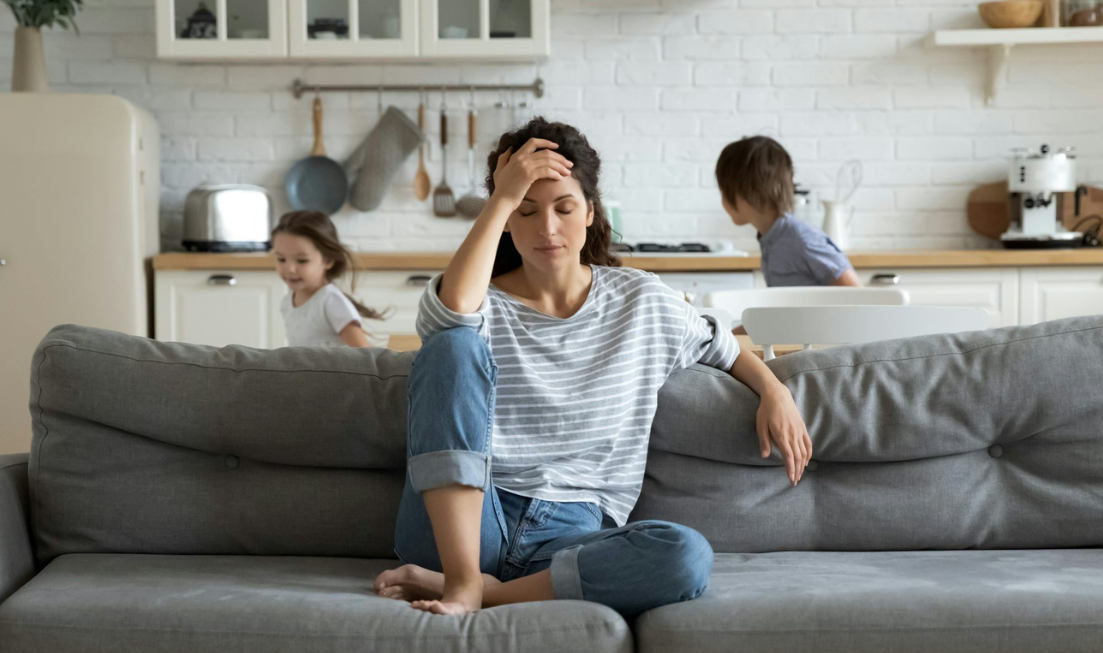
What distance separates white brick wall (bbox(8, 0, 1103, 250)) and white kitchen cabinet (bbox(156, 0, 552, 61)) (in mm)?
304

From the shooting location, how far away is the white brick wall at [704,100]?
4199 millimetres

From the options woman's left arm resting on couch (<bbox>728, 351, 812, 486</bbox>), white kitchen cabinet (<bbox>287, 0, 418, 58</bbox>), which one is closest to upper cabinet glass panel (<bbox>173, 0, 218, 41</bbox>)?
white kitchen cabinet (<bbox>287, 0, 418, 58</bbox>)

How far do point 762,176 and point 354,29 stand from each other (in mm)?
1809

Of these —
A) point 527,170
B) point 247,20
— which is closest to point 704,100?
point 247,20

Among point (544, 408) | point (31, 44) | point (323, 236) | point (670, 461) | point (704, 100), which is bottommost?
point (670, 461)

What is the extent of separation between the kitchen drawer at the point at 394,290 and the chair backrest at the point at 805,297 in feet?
4.74

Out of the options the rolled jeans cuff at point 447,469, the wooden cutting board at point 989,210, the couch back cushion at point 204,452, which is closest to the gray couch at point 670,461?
the couch back cushion at point 204,452

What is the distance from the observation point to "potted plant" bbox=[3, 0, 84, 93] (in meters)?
3.84

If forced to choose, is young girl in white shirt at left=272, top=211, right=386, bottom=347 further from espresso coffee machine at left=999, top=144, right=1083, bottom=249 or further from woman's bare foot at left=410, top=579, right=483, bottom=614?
espresso coffee machine at left=999, top=144, right=1083, bottom=249

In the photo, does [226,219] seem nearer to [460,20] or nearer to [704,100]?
[460,20]

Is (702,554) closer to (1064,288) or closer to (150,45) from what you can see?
(1064,288)

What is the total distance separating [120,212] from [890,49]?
2.92 m

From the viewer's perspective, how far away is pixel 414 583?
148cm

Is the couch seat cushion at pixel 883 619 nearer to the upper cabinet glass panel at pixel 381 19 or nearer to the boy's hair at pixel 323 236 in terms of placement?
the boy's hair at pixel 323 236
